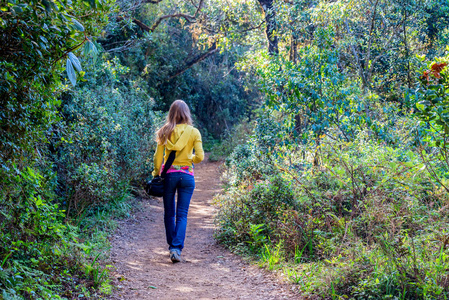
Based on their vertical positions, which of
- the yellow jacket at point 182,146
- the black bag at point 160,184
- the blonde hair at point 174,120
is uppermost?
the blonde hair at point 174,120

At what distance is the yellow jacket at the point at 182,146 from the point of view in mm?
5387

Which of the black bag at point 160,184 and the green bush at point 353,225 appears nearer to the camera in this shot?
the green bush at point 353,225

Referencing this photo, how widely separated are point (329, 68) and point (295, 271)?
3.37m

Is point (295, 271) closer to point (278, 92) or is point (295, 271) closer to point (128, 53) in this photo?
point (278, 92)

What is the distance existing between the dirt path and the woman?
0.43 metres

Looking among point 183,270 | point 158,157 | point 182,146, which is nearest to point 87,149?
point 158,157

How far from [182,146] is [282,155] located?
240 centimetres

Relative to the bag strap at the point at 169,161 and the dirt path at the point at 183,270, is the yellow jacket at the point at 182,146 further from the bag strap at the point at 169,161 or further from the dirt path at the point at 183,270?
the dirt path at the point at 183,270

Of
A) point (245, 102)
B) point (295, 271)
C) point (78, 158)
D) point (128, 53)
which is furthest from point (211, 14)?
point (245, 102)

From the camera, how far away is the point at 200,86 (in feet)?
72.4

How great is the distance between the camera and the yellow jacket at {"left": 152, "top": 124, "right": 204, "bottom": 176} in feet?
17.7

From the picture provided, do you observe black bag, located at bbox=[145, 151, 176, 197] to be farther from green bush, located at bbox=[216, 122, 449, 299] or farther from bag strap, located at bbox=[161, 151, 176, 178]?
green bush, located at bbox=[216, 122, 449, 299]

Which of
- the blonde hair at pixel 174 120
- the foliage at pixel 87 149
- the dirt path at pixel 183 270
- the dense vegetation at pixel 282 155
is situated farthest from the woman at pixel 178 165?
the foliage at pixel 87 149

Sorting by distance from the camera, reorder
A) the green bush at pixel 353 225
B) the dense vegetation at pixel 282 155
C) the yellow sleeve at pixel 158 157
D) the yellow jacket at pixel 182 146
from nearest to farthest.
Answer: the dense vegetation at pixel 282 155
the green bush at pixel 353 225
the yellow jacket at pixel 182 146
the yellow sleeve at pixel 158 157
